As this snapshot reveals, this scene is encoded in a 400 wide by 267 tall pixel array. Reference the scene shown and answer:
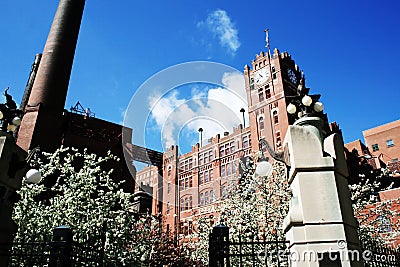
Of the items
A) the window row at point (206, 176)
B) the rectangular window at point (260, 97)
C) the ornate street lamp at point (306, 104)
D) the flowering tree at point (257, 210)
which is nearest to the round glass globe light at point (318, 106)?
the ornate street lamp at point (306, 104)

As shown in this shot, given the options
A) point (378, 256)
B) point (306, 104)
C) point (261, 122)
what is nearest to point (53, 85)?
point (306, 104)

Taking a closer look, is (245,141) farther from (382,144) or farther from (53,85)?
(53,85)

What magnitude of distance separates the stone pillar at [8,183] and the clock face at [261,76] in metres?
49.0

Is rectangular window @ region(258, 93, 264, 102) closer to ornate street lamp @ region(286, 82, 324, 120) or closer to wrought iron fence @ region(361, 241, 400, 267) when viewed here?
wrought iron fence @ region(361, 241, 400, 267)

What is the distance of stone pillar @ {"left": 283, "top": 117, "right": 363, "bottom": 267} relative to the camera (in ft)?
17.0

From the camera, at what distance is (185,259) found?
2278 centimetres

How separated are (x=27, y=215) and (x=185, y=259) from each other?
14205 millimetres

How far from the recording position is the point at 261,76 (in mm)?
53656

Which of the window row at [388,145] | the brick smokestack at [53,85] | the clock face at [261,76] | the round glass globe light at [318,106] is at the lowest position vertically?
the round glass globe light at [318,106]

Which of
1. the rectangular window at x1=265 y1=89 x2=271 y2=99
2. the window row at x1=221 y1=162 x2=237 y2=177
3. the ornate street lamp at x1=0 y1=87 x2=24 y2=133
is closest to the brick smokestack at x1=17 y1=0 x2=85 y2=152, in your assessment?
the ornate street lamp at x1=0 y1=87 x2=24 y2=133

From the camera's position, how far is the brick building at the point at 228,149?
49.3 meters

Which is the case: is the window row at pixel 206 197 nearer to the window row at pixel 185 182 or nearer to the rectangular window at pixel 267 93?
the window row at pixel 185 182

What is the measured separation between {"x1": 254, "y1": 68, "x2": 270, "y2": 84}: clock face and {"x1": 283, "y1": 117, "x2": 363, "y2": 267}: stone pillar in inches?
1906

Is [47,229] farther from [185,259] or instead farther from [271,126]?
[271,126]
